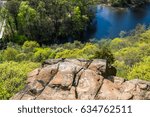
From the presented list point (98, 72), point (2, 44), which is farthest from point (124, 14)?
point (98, 72)

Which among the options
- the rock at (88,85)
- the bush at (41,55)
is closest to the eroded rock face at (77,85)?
the rock at (88,85)

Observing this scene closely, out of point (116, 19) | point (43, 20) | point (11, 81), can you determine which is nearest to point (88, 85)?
point (11, 81)

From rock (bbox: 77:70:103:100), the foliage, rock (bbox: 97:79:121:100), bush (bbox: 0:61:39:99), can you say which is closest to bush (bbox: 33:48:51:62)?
the foliage

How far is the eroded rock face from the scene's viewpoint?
76.4ft

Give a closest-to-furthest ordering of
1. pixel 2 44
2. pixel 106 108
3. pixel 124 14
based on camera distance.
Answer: pixel 106 108, pixel 2 44, pixel 124 14

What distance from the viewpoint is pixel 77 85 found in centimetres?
2392

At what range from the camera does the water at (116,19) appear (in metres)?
106

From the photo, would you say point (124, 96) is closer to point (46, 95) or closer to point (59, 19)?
point (46, 95)

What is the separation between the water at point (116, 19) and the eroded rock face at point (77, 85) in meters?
77.9

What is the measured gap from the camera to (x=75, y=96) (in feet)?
75.9

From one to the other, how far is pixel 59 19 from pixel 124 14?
2732 centimetres

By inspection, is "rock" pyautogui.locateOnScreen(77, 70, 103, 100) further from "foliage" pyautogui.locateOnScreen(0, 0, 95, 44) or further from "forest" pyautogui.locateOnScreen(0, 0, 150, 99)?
"foliage" pyautogui.locateOnScreen(0, 0, 95, 44)

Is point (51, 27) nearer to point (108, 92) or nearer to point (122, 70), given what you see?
point (122, 70)

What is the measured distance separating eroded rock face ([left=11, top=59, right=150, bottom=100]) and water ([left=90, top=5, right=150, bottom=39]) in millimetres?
77869
